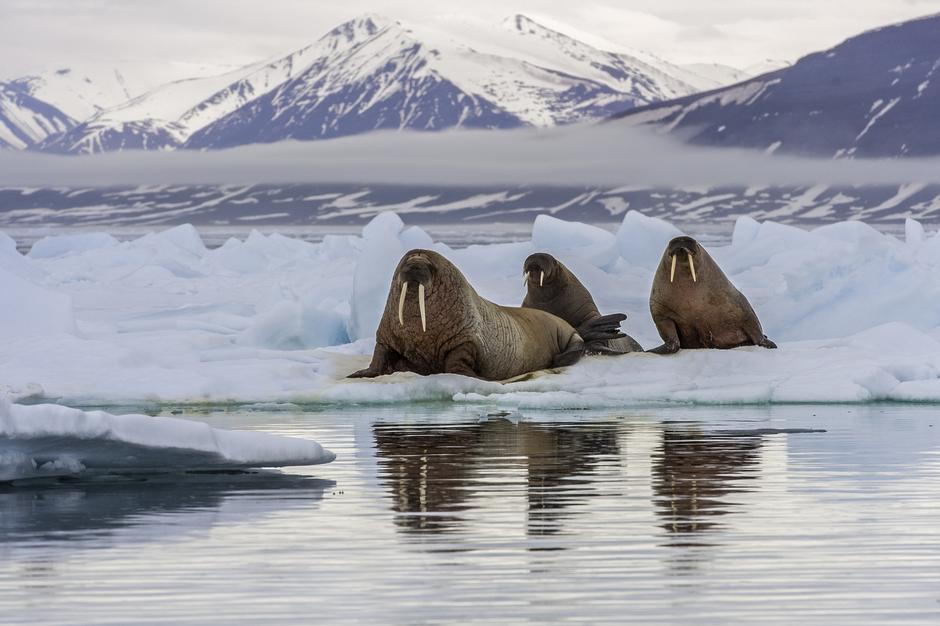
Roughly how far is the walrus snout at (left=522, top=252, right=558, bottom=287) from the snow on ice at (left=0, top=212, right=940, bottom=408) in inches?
68.2

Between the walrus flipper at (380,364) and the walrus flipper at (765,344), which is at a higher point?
the walrus flipper at (765,344)

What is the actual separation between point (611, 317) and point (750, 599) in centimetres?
1097

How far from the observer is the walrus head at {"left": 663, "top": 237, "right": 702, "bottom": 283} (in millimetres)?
15844

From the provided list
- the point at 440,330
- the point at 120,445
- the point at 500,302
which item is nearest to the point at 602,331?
the point at 440,330

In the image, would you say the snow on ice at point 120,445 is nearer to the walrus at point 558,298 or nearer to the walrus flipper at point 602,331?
the walrus flipper at point 602,331

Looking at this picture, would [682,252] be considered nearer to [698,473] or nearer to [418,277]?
[418,277]

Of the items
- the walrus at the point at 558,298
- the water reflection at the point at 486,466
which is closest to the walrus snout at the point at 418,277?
the water reflection at the point at 486,466

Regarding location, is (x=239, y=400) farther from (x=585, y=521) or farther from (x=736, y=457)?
(x=585, y=521)

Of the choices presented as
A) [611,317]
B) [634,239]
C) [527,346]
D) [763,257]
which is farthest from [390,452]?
[634,239]

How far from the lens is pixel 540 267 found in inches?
666

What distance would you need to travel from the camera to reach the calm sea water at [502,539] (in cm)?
554

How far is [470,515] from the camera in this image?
743 cm

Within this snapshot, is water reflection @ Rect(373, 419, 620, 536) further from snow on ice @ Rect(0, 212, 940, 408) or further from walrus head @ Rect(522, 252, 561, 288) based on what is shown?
walrus head @ Rect(522, 252, 561, 288)

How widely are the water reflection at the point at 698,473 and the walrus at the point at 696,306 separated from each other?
429cm
